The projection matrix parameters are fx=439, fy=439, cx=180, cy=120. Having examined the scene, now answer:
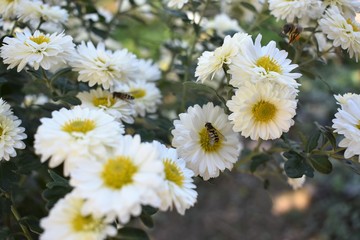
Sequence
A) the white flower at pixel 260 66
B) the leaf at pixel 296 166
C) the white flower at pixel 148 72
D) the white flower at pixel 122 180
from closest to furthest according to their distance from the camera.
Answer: the white flower at pixel 122 180 < the white flower at pixel 260 66 < the leaf at pixel 296 166 < the white flower at pixel 148 72

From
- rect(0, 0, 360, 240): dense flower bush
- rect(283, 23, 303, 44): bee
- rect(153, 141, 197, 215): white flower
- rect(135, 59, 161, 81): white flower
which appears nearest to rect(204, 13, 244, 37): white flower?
rect(0, 0, 360, 240): dense flower bush

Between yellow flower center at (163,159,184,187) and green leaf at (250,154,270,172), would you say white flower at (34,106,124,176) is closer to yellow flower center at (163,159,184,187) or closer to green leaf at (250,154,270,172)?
yellow flower center at (163,159,184,187)

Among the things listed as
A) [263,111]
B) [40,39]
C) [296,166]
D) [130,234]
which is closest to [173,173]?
[130,234]

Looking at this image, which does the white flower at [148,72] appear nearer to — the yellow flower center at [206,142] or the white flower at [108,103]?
the white flower at [108,103]

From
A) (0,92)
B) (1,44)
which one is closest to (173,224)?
(0,92)

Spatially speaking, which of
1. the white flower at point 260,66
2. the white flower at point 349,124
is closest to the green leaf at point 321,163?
the white flower at point 349,124

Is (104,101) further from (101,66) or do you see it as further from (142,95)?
(142,95)

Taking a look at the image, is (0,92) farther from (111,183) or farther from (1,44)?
(111,183)
